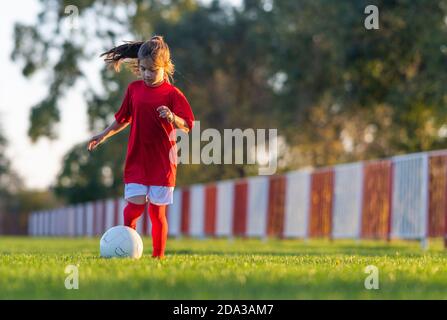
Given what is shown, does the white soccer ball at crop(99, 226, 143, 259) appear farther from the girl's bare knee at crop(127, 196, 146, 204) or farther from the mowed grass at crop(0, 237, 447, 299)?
the mowed grass at crop(0, 237, 447, 299)

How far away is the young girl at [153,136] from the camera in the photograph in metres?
8.83

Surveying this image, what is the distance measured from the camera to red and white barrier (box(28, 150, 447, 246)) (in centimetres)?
1867

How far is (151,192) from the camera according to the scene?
8875 millimetres

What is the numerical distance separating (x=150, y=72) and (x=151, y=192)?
1.06m

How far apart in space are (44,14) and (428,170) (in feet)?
105

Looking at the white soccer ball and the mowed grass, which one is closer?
the mowed grass

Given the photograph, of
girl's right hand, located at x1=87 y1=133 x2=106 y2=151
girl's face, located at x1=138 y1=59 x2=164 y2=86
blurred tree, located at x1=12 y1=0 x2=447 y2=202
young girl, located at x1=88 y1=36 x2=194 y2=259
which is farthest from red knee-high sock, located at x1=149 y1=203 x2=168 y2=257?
blurred tree, located at x1=12 y1=0 x2=447 y2=202

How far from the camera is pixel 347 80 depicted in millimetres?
32062

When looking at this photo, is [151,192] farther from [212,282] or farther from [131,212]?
[212,282]

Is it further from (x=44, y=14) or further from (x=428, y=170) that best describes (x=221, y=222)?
(x=44, y=14)

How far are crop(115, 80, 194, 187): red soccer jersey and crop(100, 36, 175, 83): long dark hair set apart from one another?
9.8 inches

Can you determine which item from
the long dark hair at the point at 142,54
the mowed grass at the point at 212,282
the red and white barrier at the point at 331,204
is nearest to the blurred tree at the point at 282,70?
the red and white barrier at the point at 331,204

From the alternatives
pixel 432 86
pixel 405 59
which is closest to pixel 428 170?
pixel 432 86

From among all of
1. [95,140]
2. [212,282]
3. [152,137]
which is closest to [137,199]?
[152,137]
